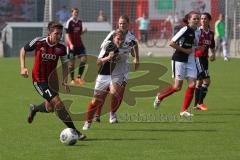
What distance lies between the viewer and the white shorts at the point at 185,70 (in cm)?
1517

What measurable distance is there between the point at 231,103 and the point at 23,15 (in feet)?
82.5

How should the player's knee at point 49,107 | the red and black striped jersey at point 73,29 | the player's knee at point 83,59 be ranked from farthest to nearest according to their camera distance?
the red and black striped jersey at point 73,29 → the player's knee at point 83,59 → the player's knee at point 49,107

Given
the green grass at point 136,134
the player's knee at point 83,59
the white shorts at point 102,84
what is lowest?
the green grass at point 136,134

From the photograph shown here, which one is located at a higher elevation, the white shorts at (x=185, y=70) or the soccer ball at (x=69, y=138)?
the white shorts at (x=185, y=70)

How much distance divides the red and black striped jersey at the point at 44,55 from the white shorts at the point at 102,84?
3.85ft

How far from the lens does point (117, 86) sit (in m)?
13.6

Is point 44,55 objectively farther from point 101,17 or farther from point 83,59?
point 101,17

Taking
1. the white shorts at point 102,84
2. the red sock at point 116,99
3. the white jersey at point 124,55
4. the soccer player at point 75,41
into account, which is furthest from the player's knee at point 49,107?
the soccer player at point 75,41

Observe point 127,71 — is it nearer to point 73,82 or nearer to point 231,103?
point 231,103

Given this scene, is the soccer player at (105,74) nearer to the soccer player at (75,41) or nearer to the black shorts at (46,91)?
the black shorts at (46,91)

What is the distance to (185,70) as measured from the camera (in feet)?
50.0

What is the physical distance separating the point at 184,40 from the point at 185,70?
2.00ft

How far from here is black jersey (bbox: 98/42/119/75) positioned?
43.2 ft

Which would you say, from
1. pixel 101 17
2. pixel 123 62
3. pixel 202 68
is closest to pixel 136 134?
pixel 123 62
